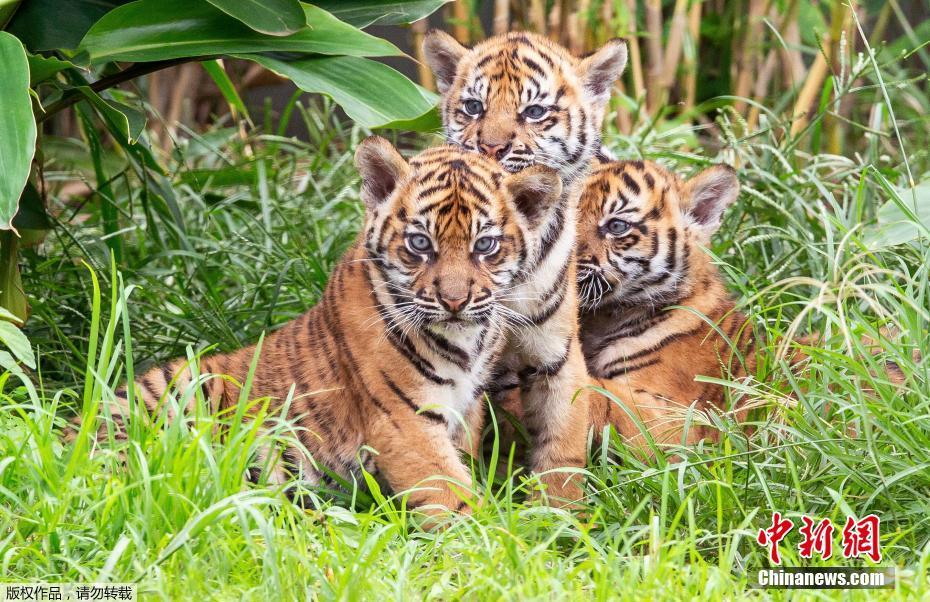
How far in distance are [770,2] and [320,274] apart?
3.92 meters

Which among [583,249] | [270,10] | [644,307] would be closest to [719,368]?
[644,307]

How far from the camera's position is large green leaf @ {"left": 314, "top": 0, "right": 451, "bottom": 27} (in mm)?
4105

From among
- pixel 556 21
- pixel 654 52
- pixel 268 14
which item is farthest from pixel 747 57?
pixel 268 14

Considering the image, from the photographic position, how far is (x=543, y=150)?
3.86 metres

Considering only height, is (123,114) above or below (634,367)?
above

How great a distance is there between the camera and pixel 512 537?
8.75 ft

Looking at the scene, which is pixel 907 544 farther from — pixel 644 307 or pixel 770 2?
pixel 770 2

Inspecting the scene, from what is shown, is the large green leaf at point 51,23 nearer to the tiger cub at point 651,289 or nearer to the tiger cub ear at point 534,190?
the tiger cub ear at point 534,190

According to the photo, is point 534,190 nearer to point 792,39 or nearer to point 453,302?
point 453,302

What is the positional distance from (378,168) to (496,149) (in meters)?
0.48

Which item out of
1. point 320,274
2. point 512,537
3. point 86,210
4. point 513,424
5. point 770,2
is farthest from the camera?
point 770,2

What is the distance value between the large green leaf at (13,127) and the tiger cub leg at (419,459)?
3.90ft

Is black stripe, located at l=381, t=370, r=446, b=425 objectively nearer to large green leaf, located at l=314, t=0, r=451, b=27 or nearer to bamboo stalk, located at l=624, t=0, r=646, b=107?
large green leaf, located at l=314, t=0, r=451, b=27

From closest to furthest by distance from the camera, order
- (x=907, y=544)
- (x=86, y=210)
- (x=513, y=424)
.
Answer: (x=907, y=544) → (x=513, y=424) → (x=86, y=210)
